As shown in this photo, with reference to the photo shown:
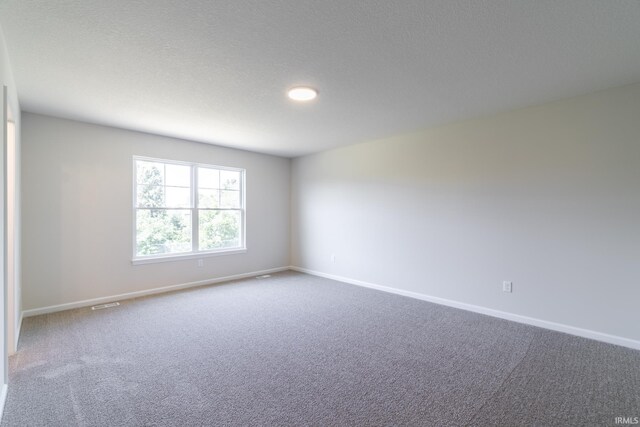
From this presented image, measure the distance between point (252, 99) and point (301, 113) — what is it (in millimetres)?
658

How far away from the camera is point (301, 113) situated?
358 cm

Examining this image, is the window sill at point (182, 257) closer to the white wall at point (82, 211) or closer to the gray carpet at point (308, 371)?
the white wall at point (82, 211)

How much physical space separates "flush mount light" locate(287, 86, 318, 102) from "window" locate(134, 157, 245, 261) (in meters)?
2.69

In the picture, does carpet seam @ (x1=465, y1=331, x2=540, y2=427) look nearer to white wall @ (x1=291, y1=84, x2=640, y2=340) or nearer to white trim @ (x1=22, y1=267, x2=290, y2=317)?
white wall @ (x1=291, y1=84, x2=640, y2=340)

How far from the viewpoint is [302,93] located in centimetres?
296

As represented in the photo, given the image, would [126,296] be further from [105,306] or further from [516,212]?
[516,212]

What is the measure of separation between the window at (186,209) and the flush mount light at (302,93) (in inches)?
106

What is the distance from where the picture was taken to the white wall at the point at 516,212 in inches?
113

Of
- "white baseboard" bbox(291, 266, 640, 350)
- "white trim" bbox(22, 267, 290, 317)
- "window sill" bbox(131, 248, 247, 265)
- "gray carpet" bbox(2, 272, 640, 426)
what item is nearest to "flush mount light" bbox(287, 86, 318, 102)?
"gray carpet" bbox(2, 272, 640, 426)

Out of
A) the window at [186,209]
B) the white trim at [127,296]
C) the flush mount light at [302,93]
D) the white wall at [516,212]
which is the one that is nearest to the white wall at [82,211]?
the white trim at [127,296]

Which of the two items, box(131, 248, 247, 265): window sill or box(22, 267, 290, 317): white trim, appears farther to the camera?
box(131, 248, 247, 265): window sill

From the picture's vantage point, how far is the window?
4500mm

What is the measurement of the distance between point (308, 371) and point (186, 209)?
11.6 ft

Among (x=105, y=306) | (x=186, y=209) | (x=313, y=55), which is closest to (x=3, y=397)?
(x=105, y=306)
